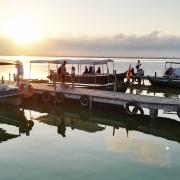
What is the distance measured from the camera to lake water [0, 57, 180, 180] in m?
14.0

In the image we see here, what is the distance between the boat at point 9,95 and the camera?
27109mm

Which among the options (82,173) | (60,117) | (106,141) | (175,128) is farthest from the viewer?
(60,117)

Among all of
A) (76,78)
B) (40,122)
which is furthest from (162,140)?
(76,78)

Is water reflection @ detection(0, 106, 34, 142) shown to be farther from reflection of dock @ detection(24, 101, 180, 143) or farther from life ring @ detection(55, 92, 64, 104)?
life ring @ detection(55, 92, 64, 104)

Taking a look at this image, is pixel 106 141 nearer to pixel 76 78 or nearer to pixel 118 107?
pixel 118 107

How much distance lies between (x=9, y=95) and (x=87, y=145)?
11.7m

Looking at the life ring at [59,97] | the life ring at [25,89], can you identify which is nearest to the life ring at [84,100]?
the life ring at [59,97]

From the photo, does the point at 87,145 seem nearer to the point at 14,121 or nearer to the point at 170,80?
the point at 14,121

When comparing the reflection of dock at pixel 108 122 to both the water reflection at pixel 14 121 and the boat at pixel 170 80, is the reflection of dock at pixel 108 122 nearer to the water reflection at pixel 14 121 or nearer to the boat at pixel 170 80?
the water reflection at pixel 14 121

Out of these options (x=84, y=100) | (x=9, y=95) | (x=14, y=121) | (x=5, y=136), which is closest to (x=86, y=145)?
(x=5, y=136)

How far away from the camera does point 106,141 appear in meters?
18.8

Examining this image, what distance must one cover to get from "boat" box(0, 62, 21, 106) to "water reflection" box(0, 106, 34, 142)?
0.53 m

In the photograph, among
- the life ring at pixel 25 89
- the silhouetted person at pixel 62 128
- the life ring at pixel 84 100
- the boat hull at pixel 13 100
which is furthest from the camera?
the life ring at pixel 25 89

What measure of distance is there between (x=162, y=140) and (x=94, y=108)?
31.6 ft
